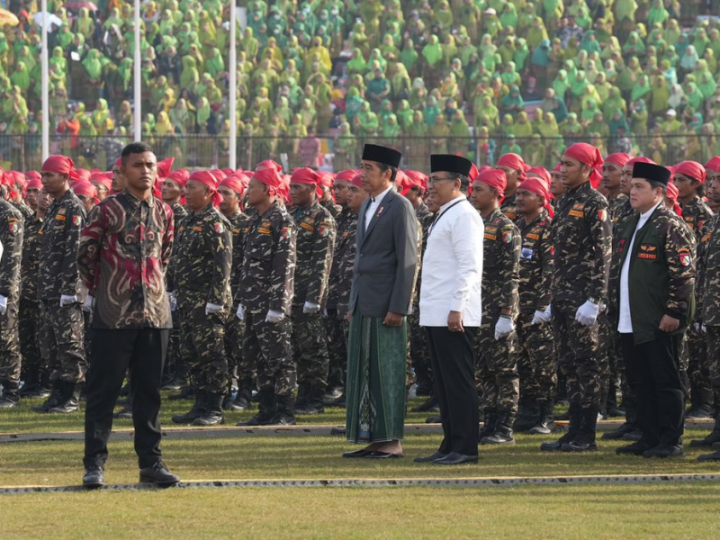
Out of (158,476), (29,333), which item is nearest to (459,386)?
(158,476)

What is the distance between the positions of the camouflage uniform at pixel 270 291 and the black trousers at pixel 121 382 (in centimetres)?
306

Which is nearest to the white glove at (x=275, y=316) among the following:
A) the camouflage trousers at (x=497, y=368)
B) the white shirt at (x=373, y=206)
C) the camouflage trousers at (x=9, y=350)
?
the camouflage trousers at (x=497, y=368)

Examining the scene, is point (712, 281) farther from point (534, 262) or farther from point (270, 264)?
point (270, 264)

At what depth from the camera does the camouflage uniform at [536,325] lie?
33.5 feet

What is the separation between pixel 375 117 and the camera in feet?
86.1

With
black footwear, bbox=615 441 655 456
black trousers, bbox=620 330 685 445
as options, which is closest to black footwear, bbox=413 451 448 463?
black footwear, bbox=615 441 655 456

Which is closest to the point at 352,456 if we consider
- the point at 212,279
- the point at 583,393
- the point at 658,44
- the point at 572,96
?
the point at 583,393

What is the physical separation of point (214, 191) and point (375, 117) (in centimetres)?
1530

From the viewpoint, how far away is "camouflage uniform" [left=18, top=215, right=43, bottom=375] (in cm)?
1272

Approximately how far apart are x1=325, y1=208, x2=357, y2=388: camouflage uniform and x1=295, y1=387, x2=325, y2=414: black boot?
26.3 inches

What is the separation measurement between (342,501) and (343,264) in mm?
5488

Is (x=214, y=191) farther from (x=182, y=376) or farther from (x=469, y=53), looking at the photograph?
(x=469, y=53)

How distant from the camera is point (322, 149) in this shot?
2447cm

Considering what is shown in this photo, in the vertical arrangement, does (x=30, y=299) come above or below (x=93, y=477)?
above
